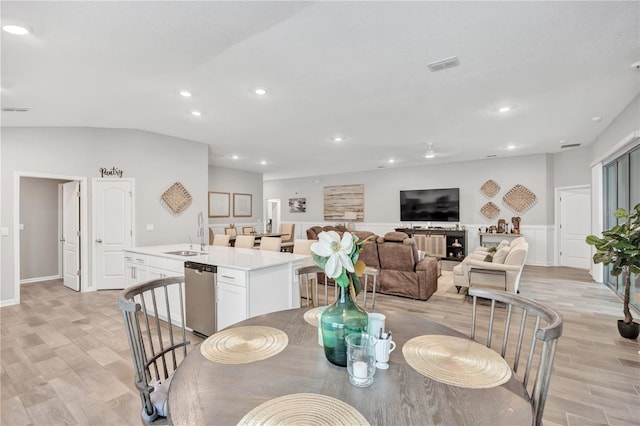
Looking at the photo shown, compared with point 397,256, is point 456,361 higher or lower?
higher

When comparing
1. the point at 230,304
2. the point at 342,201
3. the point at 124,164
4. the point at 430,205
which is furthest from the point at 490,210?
the point at 124,164

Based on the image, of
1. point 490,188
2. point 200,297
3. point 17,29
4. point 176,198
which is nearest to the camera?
point 17,29

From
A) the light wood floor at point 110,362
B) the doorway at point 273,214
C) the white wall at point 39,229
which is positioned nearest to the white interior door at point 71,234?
the light wood floor at point 110,362

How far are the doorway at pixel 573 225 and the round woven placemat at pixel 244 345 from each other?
329 inches

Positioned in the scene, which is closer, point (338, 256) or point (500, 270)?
point (338, 256)

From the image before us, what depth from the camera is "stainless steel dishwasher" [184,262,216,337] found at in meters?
3.17

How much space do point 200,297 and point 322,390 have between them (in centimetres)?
264

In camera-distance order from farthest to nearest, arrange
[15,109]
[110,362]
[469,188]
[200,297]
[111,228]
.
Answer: [469,188], [111,228], [15,109], [200,297], [110,362]

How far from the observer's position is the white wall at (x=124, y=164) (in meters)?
4.55

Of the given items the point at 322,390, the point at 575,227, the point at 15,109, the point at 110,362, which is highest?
the point at 15,109

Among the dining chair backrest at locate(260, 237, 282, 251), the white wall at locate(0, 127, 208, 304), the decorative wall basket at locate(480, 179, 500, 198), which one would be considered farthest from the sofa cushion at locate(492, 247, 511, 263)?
the white wall at locate(0, 127, 208, 304)

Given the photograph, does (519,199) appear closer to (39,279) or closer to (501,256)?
(501,256)

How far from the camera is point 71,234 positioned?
5406mm

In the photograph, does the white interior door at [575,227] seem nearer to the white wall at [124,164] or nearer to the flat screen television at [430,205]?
the flat screen television at [430,205]
